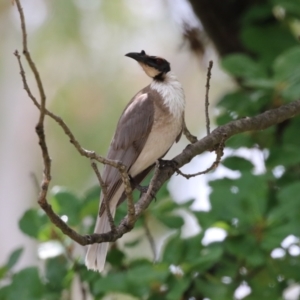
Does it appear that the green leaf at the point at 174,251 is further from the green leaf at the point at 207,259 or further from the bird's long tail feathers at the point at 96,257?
the bird's long tail feathers at the point at 96,257

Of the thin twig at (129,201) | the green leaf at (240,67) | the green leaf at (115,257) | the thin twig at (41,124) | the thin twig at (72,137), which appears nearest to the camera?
the thin twig at (41,124)

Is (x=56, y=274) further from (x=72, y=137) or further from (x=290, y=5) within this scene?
(x=290, y=5)

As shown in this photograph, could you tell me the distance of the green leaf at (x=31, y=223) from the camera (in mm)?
4719

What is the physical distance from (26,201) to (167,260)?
7408 mm

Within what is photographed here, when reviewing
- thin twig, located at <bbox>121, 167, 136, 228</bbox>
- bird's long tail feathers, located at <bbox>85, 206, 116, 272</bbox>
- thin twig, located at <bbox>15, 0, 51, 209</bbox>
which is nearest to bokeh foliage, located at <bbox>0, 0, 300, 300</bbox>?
bird's long tail feathers, located at <bbox>85, 206, 116, 272</bbox>

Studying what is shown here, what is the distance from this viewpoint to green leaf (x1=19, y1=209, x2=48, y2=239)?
4.72 m

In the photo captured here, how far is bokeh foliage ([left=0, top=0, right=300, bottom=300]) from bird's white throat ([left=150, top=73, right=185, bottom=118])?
16.0 inches

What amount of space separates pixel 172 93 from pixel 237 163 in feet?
2.43

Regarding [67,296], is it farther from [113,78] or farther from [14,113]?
[14,113]

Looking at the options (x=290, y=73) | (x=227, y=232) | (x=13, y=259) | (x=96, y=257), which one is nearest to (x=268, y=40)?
(x=290, y=73)

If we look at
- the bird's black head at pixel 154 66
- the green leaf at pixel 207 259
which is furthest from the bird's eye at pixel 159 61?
the green leaf at pixel 207 259

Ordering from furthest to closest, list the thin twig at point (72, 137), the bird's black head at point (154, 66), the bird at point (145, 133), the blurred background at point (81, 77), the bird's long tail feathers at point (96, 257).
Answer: the blurred background at point (81, 77) < the bird's black head at point (154, 66) < the bird at point (145, 133) < the bird's long tail feathers at point (96, 257) < the thin twig at point (72, 137)

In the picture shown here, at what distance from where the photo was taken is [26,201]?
11469 mm

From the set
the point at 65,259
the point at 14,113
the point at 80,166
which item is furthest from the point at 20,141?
the point at 65,259
